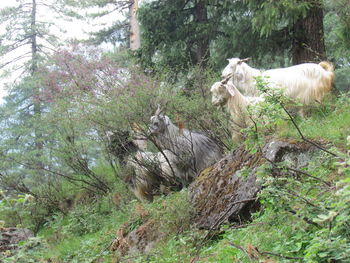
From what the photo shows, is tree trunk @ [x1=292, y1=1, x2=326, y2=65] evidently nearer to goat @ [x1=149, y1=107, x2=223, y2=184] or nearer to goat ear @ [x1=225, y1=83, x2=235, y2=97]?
goat ear @ [x1=225, y1=83, x2=235, y2=97]

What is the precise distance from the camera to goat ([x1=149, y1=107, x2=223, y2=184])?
922 centimetres

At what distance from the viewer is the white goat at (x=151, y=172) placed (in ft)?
31.0

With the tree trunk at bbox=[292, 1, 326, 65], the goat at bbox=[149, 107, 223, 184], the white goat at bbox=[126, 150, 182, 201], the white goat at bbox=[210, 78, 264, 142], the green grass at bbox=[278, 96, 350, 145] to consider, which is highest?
the tree trunk at bbox=[292, 1, 326, 65]

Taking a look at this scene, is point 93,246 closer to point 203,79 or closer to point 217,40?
point 203,79

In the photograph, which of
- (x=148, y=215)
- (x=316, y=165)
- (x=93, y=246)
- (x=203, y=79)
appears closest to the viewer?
(x=316, y=165)

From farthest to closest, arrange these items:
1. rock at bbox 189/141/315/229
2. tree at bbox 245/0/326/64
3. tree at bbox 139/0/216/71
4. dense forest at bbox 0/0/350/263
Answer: tree at bbox 139/0/216/71 → tree at bbox 245/0/326/64 → rock at bbox 189/141/315/229 → dense forest at bbox 0/0/350/263

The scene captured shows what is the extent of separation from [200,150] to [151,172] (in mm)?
1091

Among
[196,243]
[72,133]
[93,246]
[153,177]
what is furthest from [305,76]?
[72,133]

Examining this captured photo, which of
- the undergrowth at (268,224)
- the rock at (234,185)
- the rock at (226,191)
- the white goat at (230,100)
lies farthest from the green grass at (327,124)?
the white goat at (230,100)

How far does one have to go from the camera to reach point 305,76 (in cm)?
903

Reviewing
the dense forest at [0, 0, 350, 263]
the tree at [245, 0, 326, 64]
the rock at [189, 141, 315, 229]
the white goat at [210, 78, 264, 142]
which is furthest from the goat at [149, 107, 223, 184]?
the tree at [245, 0, 326, 64]

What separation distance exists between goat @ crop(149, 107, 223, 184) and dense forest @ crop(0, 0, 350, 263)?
25mm

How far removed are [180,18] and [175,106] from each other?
637 cm

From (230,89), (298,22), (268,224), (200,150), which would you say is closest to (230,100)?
(230,89)
